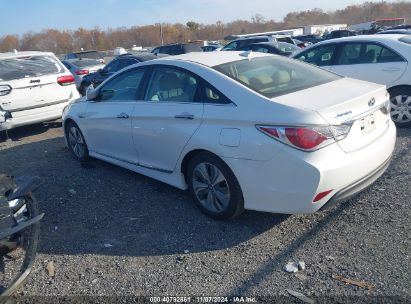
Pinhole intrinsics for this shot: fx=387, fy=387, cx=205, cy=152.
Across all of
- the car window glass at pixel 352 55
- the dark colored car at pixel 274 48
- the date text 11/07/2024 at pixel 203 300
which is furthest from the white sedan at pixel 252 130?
the dark colored car at pixel 274 48

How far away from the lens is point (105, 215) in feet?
13.7

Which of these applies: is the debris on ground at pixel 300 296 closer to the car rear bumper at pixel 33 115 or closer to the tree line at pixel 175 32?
the car rear bumper at pixel 33 115

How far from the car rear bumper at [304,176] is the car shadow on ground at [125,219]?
49 cm

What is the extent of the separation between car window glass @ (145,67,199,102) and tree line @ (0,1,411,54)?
238ft

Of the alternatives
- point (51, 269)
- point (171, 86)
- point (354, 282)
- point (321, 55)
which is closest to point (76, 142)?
point (171, 86)

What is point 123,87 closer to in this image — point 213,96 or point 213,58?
point 213,58

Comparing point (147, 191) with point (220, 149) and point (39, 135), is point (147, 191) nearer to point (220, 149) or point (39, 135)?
point (220, 149)

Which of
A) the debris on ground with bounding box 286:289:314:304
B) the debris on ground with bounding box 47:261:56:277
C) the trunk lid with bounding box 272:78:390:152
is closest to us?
the debris on ground with bounding box 286:289:314:304

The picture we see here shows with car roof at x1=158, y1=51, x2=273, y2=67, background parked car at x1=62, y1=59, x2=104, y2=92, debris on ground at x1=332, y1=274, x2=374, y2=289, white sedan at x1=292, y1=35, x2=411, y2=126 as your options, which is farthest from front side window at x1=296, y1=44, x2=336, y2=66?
background parked car at x1=62, y1=59, x2=104, y2=92

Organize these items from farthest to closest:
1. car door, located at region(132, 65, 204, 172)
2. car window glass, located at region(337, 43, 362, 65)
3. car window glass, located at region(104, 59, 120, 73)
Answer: car window glass, located at region(104, 59, 120, 73), car window glass, located at region(337, 43, 362, 65), car door, located at region(132, 65, 204, 172)

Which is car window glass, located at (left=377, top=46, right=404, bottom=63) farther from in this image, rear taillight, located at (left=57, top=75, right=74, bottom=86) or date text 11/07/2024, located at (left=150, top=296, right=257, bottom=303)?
rear taillight, located at (left=57, top=75, right=74, bottom=86)

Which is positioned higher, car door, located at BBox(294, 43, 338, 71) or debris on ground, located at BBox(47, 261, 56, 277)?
car door, located at BBox(294, 43, 338, 71)

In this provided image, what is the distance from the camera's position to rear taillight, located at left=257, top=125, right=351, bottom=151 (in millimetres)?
2953

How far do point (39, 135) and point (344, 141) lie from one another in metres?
6.75
